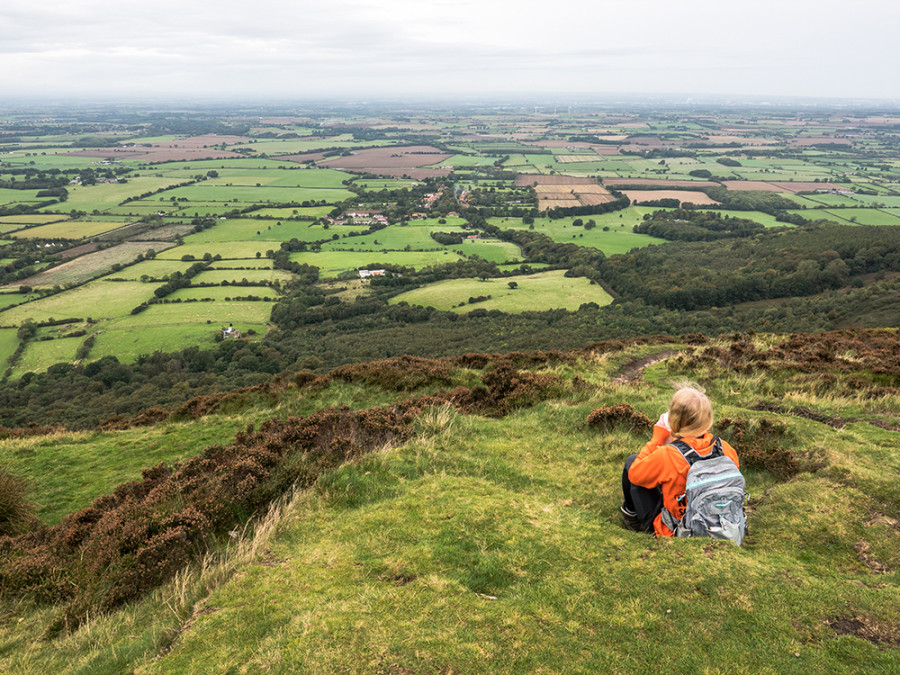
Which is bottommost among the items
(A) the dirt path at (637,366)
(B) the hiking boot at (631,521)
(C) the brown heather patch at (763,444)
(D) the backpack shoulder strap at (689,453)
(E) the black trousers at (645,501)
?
(A) the dirt path at (637,366)

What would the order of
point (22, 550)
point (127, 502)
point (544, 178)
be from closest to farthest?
point (22, 550) → point (127, 502) → point (544, 178)

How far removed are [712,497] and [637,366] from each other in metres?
15.7

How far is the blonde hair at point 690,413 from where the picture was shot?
21.2 ft

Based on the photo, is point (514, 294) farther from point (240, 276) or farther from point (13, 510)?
point (13, 510)

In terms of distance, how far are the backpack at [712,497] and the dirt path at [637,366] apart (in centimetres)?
1195

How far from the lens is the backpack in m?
6.57

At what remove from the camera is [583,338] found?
156ft

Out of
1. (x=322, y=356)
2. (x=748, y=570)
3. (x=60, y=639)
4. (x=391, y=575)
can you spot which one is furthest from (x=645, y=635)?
(x=322, y=356)

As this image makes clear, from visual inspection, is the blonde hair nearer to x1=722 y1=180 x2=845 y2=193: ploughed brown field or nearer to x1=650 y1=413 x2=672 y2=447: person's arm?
x1=650 y1=413 x2=672 y2=447: person's arm

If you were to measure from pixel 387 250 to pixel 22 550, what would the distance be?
329ft

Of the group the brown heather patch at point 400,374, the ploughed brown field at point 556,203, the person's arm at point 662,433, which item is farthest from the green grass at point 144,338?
the ploughed brown field at point 556,203

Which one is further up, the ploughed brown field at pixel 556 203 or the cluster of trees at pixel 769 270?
the ploughed brown field at pixel 556 203

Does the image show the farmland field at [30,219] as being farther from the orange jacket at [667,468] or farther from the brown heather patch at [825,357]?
the orange jacket at [667,468]

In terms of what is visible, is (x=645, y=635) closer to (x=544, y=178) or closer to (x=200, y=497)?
(x=200, y=497)
